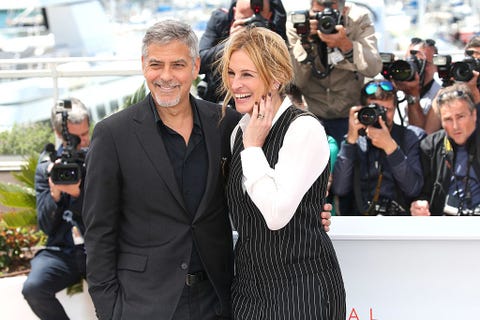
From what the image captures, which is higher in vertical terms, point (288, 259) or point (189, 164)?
point (189, 164)

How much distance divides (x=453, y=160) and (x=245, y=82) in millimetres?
2333

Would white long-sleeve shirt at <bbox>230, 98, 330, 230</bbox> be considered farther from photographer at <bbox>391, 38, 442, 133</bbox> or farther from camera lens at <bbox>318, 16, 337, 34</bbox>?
photographer at <bbox>391, 38, 442, 133</bbox>

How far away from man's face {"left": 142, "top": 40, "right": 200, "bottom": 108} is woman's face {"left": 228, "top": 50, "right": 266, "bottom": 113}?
172 millimetres

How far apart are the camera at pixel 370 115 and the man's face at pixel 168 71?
195cm

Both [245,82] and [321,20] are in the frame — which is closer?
[245,82]

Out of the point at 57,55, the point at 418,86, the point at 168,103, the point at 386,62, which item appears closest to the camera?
the point at 168,103

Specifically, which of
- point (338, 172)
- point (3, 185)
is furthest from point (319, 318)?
point (3, 185)

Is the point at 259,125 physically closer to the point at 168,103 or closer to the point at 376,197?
the point at 168,103

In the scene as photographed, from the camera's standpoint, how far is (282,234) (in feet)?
9.44

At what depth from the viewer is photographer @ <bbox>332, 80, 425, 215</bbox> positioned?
480 cm

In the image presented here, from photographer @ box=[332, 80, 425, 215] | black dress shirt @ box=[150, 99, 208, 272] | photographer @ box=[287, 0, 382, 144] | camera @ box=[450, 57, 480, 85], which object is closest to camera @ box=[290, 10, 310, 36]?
photographer @ box=[287, 0, 382, 144]

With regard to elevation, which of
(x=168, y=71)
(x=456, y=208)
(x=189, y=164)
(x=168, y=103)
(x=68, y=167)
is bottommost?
(x=456, y=208)

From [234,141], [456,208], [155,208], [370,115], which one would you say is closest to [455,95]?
[370,115]

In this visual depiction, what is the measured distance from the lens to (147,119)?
302 cm
